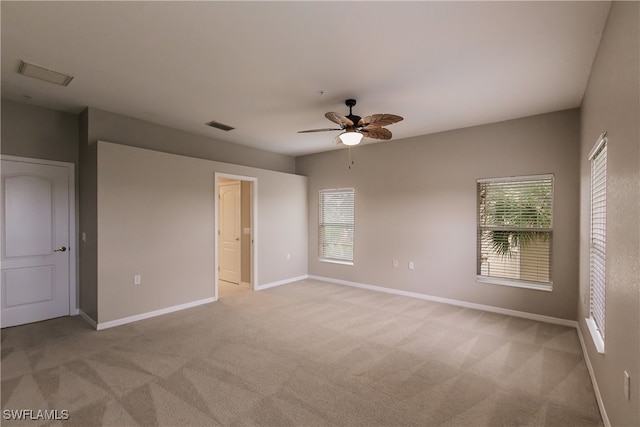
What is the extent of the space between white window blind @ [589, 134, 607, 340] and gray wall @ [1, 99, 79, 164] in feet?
19.2

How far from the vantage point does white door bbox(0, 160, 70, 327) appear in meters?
3.75

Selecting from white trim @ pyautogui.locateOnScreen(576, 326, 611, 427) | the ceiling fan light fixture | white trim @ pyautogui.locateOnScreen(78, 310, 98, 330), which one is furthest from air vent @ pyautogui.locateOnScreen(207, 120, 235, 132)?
white trim @ pyautogui.locateOnScreen(576, 326, 611, 427)

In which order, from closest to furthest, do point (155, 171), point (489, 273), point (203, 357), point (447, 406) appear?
1. point (447, 406)
2. point (203, 357)
3. point (155, 171)
4. point (489, 273)

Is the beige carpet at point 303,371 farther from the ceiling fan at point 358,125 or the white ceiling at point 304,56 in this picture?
the white ceiling at point 304,56

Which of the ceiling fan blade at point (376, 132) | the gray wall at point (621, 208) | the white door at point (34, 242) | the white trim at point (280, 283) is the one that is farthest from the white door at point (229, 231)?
the gray wall at point (621, 208)

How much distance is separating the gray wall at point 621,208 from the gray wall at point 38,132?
5.65 metres

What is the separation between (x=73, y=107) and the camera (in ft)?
12.9

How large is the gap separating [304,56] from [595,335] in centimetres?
334

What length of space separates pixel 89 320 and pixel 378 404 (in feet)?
12.5

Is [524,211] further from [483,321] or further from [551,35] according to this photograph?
[551,35]

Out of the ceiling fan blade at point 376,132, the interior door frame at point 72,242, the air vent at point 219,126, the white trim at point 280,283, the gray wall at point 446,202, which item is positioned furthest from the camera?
the white trim at point 280,283

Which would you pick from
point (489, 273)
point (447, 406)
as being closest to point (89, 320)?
point (447, 406)

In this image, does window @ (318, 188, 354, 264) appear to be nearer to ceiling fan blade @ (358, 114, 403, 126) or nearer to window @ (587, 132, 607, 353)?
ceiling fan blade @ (358, 114, 403, 126)

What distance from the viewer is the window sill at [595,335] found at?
2264 mm
